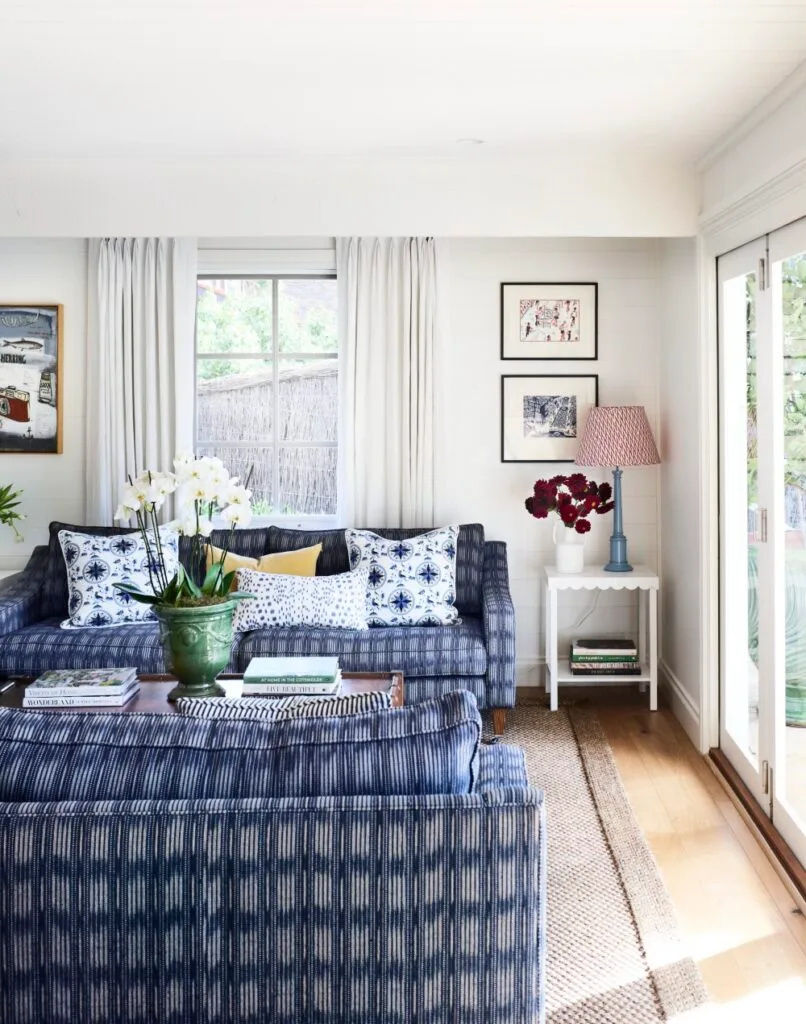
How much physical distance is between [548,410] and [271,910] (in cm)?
375

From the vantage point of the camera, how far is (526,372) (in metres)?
4.98

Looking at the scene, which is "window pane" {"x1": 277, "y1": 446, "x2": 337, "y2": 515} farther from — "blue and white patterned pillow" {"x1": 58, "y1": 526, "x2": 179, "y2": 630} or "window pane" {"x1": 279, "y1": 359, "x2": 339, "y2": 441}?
"blue and white patterned pillow" {"x1": 58, "y1": 526, "x2": 179, "y2": 630}

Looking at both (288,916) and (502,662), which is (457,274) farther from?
(288,916)

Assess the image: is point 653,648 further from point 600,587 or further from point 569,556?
point 569,556

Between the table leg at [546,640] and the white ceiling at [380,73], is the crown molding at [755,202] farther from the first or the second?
the table leg at [546,640]

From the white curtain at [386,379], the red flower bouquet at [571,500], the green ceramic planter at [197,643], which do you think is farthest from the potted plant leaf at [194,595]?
the red flower bouquet at [571,500]

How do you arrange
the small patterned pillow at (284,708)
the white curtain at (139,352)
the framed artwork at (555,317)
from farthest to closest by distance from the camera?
1. the framed artwork at (555,317)
2. the white curtain at (139,352)
3. the small patterned pillow at (284,708)

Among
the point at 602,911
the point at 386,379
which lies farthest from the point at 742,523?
the point at 386,379

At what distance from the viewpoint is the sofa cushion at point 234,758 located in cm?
161

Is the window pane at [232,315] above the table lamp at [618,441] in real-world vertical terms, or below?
above

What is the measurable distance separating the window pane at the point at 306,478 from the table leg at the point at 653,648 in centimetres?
170

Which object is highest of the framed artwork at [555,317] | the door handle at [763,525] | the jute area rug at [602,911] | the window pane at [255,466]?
the framed artwork at [555,317]

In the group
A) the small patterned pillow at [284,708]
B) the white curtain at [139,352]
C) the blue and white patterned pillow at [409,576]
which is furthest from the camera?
the white curtain at [139,352]

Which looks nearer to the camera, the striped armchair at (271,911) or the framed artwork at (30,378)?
the striped armchair at (271,911)
